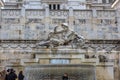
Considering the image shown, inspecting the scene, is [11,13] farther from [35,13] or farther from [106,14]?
[106,14]

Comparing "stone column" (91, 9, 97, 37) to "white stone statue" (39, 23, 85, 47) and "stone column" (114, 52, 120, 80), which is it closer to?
"white stone statue" (39, 23, 85, 47)

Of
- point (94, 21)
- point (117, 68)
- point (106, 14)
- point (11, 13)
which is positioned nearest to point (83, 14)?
point (94, 21)

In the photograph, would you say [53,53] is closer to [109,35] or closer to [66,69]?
[66,69]

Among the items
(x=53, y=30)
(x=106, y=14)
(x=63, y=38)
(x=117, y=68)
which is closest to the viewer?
(x=117, y=68)

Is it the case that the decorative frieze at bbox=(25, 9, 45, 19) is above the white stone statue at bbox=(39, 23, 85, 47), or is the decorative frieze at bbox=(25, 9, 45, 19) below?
above

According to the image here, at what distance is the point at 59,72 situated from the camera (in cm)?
2202

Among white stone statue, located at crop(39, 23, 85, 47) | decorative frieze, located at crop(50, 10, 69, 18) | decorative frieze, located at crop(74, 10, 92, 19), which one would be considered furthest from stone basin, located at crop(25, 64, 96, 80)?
decorative frieze, located at crop(50, 10, 69, 18)

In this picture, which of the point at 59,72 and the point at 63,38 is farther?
the point at 63,38

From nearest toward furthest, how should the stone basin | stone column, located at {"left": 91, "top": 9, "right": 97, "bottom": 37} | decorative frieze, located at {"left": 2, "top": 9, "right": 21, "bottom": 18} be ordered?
1. the stone basin
2. stone column, located at {"left": 91, "top": 9, "right": 97, "bottom": 37}
3. decorative frieze, located at {"left": 2, "top": 9, "right": 21, "bottom": 18}

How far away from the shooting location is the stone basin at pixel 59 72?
2162 cm

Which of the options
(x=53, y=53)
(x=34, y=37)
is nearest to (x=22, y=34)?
(x=34, y=37)

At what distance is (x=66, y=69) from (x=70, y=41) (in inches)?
222

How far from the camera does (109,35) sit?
29844 mm

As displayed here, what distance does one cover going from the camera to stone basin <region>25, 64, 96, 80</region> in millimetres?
21625
